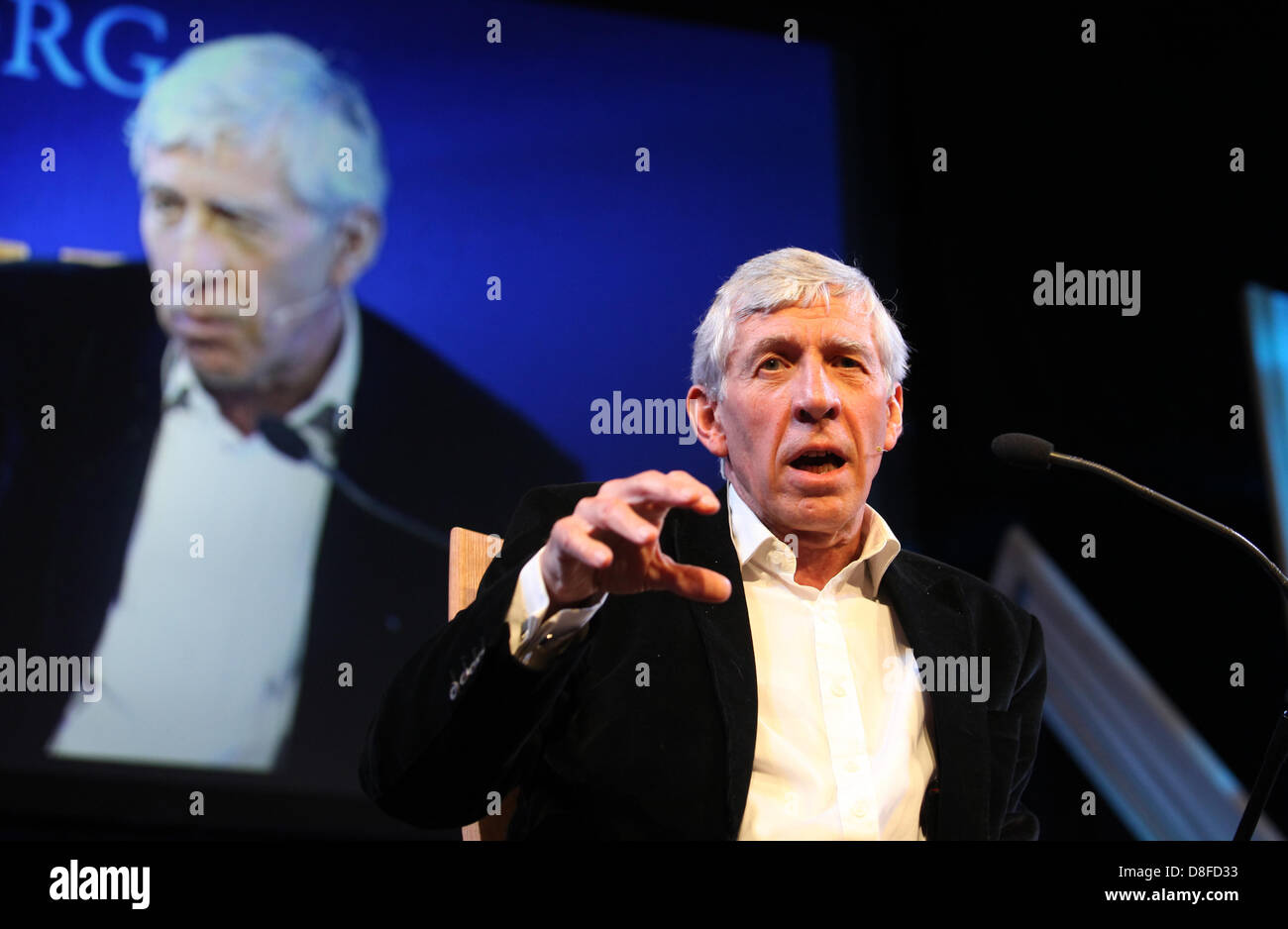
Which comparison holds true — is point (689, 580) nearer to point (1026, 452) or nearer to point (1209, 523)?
point (1026, 452)

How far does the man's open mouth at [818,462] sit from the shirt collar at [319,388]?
4.90ft

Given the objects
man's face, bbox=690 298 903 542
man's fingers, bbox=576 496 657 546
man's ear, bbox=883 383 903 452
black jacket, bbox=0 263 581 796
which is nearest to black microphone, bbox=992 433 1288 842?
man's face, bbox=690 298 903 542

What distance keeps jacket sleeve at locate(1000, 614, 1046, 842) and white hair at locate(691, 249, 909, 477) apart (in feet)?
1.51

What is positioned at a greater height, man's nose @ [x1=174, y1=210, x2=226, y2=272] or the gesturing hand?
man's nose @ [x1=174, y1=210, x2=226, y2=272]

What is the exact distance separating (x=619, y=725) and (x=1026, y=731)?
25.5 inches

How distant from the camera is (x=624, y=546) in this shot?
1.28 meters

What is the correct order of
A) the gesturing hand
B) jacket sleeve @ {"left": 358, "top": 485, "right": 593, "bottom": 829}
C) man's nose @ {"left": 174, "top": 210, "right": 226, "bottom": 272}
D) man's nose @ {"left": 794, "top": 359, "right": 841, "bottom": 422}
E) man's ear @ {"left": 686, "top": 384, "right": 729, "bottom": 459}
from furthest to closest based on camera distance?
man's nose @ {"left": 174, "top": 210, "right": 226, "bottom": 272}, man's ear @ {"left": 686, "top": 384, "right": 729, "bottom": 459}, man's nose @ {"left": 794, "top": 359, "right": 841, "bottom": 422}, jacket sleeve @ {"left": 358, "top": 485, "right": 593, "bottom": 829}, the gesturing hand

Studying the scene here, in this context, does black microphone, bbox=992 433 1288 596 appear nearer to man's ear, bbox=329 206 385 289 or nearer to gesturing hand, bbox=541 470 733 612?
gesturing hand, bbox=541 470 733 612

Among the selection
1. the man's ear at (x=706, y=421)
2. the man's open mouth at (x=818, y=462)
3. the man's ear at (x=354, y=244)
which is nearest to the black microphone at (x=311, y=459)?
the man's ear at (x=354, y=244)

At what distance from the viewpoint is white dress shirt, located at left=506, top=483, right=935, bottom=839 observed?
154cm

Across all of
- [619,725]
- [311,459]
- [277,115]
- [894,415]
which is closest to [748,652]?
[619,725]

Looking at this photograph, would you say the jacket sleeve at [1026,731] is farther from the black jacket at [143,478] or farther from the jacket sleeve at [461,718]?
the black jacket at [143,478]

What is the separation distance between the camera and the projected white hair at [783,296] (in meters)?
1.83
